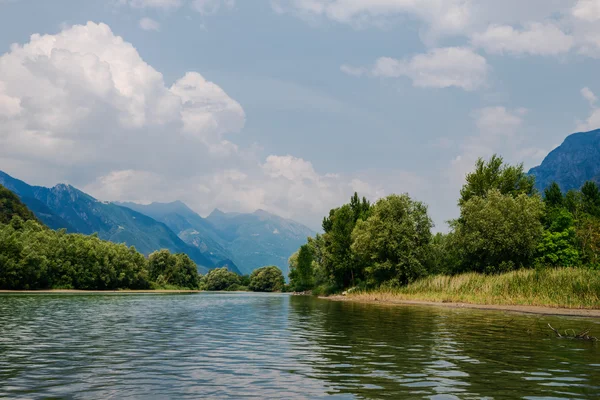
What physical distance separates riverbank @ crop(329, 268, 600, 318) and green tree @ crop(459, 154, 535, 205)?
34.0 m

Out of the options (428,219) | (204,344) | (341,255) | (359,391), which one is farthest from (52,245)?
(359,391)

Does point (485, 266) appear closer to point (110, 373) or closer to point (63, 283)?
point (110, 373)

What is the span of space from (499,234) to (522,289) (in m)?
28.5

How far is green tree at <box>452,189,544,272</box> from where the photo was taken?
8438cm

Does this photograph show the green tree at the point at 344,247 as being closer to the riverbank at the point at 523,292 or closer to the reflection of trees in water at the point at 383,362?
the riverbank at the point at 523,292

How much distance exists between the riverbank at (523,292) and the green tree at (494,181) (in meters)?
34.0

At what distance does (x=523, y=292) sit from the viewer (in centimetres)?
5656

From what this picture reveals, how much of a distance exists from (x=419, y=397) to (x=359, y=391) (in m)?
1.82

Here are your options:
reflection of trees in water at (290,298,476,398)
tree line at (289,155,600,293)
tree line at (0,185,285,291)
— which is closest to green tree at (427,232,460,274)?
tree line at (289,155,600,293)

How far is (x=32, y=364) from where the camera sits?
18.0 m

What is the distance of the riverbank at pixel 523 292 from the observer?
4866 centimetres

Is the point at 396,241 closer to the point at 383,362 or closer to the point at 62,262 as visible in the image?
the point at 383,362

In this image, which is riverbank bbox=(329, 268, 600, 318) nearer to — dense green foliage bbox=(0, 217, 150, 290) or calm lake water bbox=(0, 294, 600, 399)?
calm lake water bbox=(0, 294, 600, 399)

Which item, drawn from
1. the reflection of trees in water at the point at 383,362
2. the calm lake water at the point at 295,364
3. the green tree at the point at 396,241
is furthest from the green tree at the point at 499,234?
the reflection of trees in water at the point at 383,362
